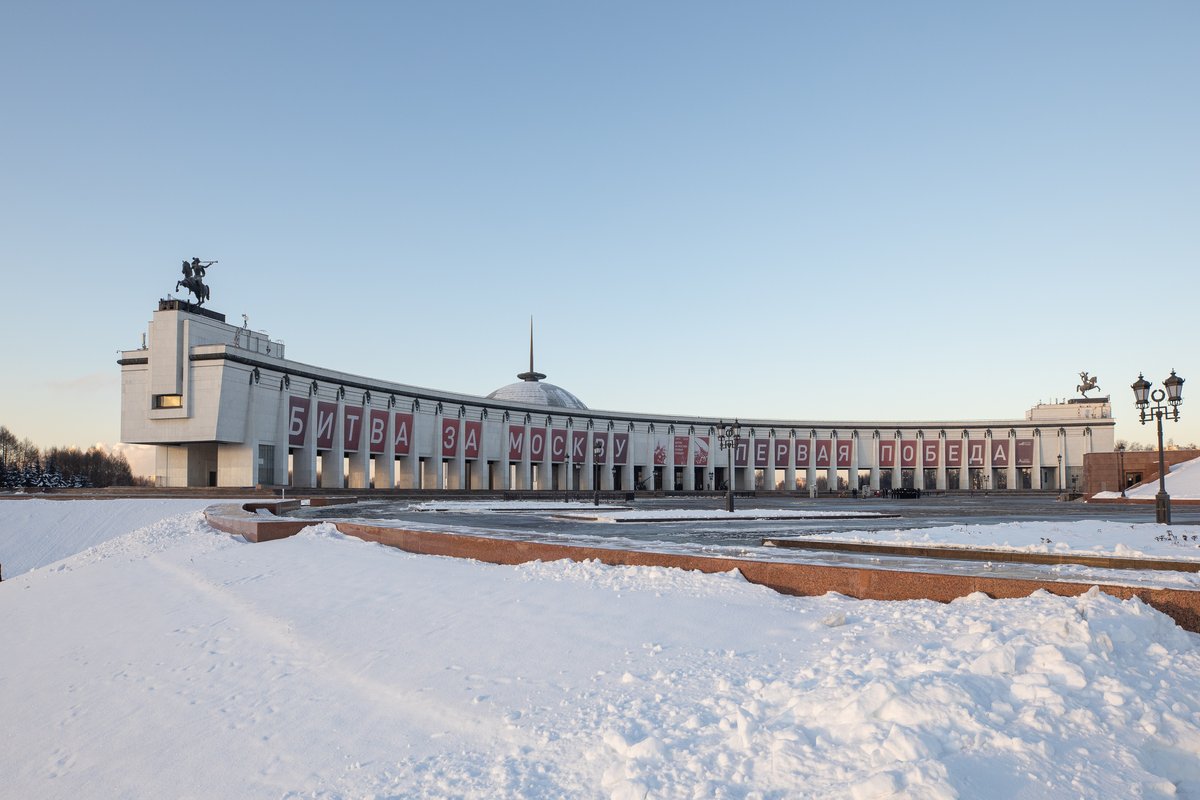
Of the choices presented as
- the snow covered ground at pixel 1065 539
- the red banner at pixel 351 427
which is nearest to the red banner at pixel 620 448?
the red banner at pixel 351 427

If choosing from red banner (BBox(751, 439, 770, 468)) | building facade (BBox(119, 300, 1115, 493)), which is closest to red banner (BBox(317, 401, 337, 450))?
A: building facade (BBox(119, 300, 1115, 493))

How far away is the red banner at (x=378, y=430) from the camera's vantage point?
58406mm

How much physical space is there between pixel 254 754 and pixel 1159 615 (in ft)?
25.8

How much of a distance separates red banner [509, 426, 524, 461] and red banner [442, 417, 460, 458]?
6133mm

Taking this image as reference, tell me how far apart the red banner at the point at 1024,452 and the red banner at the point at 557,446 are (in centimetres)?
4910

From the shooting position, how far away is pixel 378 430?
58.8 m

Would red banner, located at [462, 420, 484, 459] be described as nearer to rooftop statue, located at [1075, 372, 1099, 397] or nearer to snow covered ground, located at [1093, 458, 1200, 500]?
snow covered ground, located at [1093, 458, 1200, 500]

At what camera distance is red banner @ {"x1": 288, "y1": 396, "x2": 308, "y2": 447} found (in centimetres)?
5175

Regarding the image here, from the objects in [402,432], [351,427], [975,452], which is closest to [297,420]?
[351,427]

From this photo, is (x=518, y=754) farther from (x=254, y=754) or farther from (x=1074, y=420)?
(x=1074, y=420)

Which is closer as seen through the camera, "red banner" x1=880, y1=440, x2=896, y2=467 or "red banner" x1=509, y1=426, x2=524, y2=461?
"red banner" x1=509, y1=426, x2=524, y2=461

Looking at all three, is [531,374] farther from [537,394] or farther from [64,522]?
[64,522]

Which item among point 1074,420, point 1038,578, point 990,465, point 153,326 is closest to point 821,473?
point 990,465

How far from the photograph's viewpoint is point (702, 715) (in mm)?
5949
